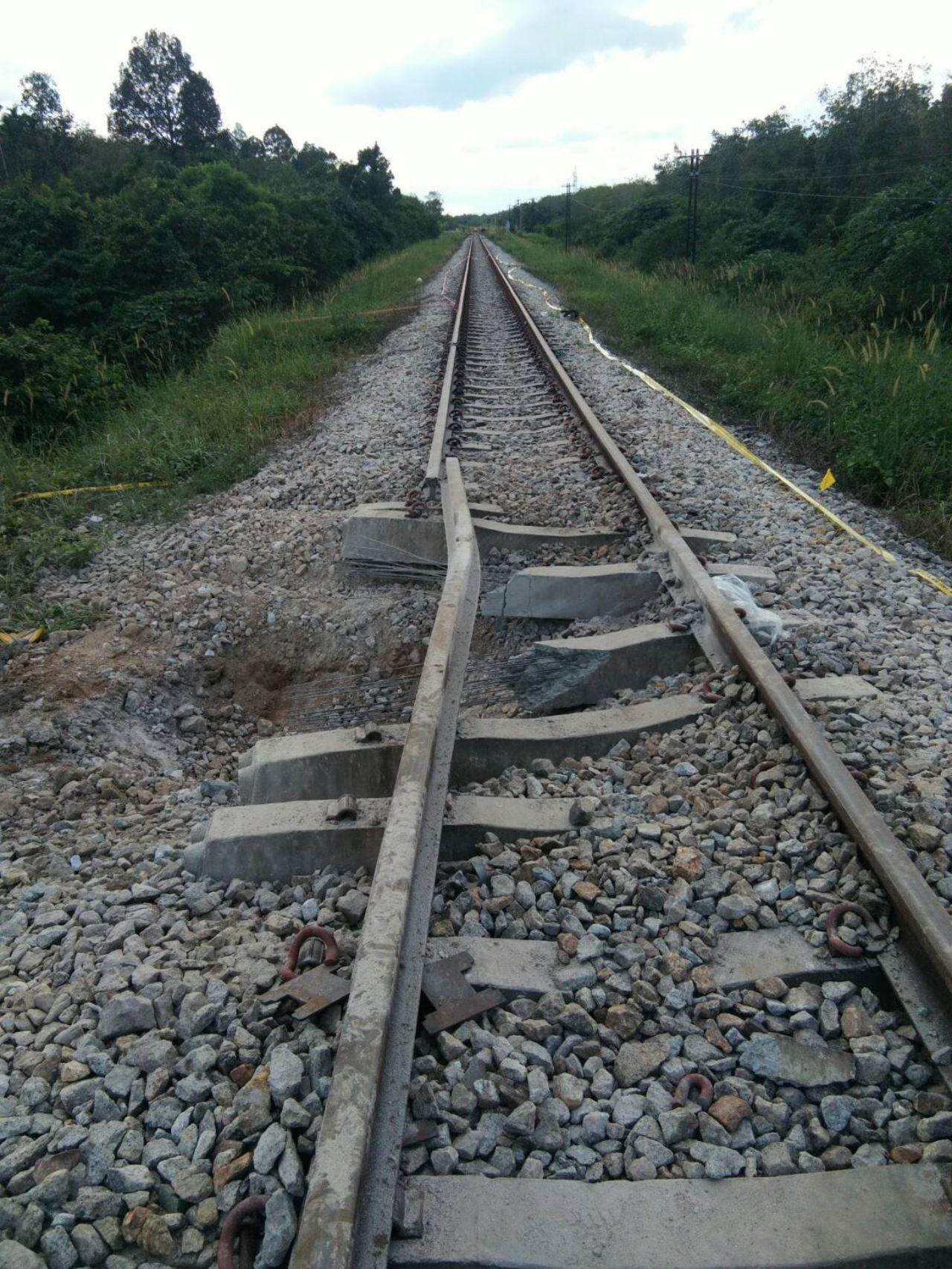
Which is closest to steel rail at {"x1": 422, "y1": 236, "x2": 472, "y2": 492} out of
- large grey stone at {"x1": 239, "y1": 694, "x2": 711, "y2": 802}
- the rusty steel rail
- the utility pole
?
the rusty steel rail

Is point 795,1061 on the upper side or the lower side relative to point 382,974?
lower

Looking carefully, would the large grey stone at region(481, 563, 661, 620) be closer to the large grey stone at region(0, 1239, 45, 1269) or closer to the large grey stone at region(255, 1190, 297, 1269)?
the large grey stone at region(255, 1190, 297, 1269)

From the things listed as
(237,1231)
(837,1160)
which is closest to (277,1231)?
(237,1231)

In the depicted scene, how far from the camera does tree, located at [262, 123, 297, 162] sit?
5009 cm

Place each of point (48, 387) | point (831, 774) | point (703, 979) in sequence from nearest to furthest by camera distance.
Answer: point (703, 979) < point (831, 774) < point (48, 387)

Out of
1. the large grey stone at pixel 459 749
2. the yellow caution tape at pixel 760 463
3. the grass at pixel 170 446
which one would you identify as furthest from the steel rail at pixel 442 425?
the large grey stone at pixel 459 749

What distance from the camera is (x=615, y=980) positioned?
1.91m

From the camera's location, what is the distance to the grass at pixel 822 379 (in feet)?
18.3

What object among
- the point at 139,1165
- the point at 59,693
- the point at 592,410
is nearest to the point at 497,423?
the point at 592,410

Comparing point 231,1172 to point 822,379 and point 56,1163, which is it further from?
point 822,379

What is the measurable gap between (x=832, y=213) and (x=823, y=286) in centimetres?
1031

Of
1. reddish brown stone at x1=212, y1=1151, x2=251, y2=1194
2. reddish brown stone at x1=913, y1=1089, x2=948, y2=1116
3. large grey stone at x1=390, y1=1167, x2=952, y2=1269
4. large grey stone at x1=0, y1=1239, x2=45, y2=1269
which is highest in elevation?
reddish brown stone at x1=212, y1=1151, x2=251, y2=1194

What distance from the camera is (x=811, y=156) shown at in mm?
25219

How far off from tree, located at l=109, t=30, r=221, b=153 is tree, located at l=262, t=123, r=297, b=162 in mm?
3356
